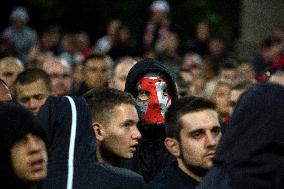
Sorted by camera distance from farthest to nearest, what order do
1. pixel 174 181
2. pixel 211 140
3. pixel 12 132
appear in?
1. pixel 211 140
2. pixel 174 181
3. pixel 12 132

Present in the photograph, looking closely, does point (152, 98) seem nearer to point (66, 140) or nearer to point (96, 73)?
point (66, 140)

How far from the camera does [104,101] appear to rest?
686 cm

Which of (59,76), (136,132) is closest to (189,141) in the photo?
(136,132)

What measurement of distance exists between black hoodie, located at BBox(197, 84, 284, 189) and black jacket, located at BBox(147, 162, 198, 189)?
162 cm

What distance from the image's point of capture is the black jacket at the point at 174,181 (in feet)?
20.5

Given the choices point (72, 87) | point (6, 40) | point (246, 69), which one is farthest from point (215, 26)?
point (72, 87)

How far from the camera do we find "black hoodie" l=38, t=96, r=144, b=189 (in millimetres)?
5688

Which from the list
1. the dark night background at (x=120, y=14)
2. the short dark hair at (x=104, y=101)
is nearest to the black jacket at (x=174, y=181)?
the short dark hair at (x=104, y=101)

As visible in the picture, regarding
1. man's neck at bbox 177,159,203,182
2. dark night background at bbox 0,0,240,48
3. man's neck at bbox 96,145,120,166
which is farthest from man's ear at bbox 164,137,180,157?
dark night background at bbox 0,0,240,48

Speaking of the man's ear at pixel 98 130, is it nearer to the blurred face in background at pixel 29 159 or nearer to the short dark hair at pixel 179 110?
the short dark hair at pixel 179 110

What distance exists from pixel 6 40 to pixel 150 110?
10558 millimetres

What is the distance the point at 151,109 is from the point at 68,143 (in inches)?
82.0

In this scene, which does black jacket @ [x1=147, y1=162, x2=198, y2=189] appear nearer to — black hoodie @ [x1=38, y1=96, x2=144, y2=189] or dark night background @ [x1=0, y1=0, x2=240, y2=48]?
black hoodie @ [x1=38, y1=96, x2=144, y2=189]

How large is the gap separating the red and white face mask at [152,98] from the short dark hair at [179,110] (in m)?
0.92
